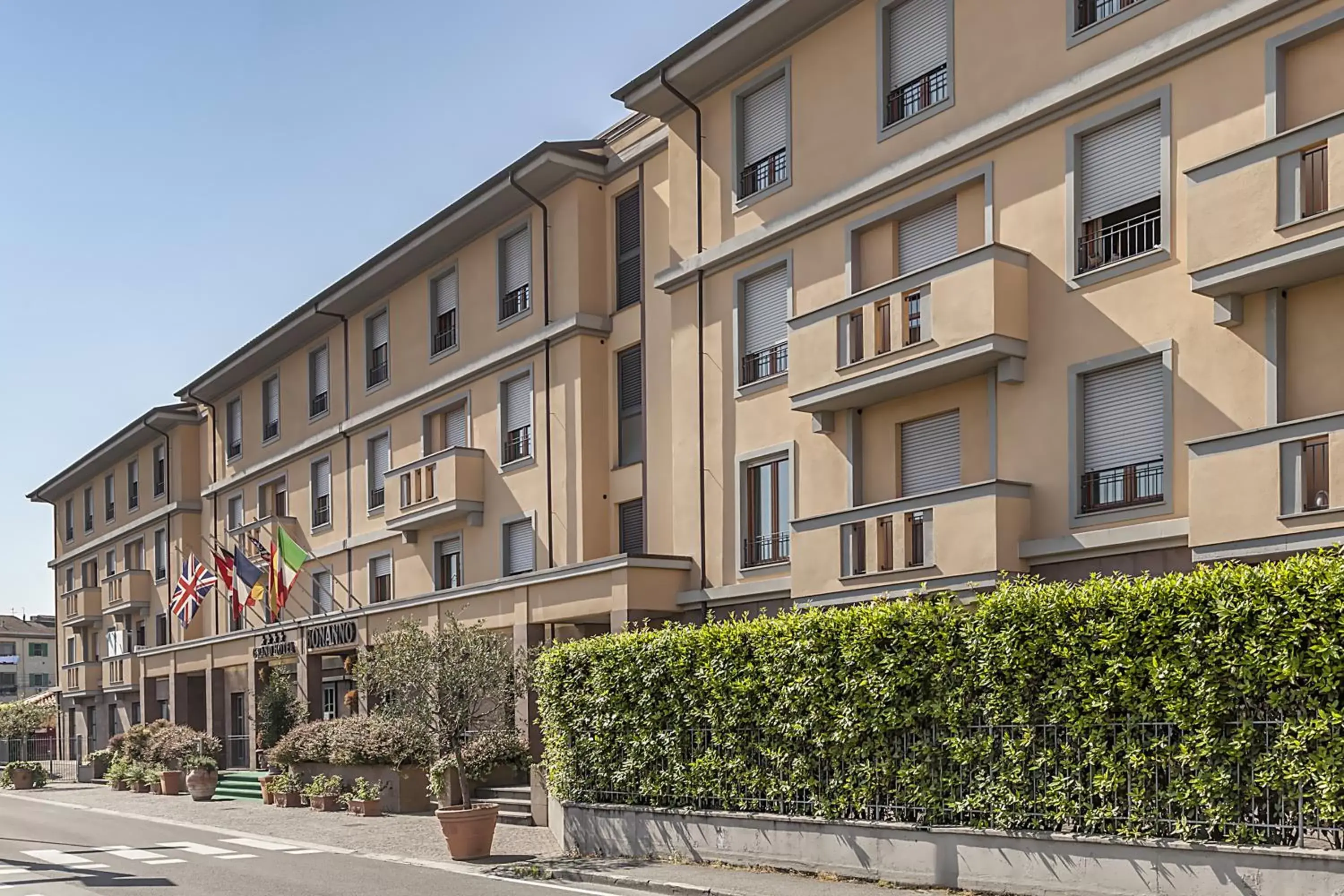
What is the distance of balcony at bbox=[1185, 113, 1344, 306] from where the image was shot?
46.0 ft

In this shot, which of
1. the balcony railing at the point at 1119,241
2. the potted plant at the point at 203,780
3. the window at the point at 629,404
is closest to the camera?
the balcony railing at the point at 1119,241

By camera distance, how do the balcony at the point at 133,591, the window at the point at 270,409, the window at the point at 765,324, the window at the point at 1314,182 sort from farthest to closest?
the balcony at the point at 133,591 → the window at the point at 270,409 → the window at the point at 765,324 → the window at the point at 1314,182

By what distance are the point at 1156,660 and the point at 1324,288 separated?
16.1 ft

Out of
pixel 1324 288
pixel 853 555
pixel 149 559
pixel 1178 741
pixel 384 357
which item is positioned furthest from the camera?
pixel 149 559

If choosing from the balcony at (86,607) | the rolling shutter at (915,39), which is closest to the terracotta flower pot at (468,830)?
the rolling shutter at (915,39)

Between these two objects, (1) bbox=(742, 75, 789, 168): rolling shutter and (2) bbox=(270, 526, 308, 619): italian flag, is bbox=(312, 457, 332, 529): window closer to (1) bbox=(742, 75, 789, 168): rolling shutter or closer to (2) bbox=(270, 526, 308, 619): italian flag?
(2) bbox=(270, 526, 308, 619): italian flag

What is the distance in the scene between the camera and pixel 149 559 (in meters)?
51.4

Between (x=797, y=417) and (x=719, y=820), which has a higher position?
(x=797, y=417)

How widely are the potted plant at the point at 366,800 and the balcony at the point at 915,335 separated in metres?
12.2

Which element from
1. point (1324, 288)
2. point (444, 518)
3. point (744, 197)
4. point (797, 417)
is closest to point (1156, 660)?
point (1324, 288)

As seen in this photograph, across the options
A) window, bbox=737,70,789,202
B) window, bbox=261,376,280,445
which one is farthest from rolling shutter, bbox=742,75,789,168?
window, bbox=261,376,280,445

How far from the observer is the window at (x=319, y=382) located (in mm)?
37500

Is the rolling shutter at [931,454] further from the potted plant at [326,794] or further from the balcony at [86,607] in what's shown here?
the balcony at [86,607]

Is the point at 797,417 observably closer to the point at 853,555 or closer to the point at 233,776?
the point at 853,555
